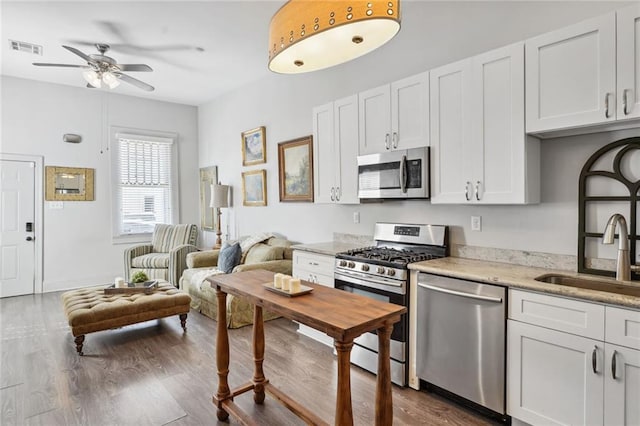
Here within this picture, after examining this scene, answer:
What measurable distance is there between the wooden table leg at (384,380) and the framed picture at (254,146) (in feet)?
13.0

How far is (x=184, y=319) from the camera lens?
3844mm

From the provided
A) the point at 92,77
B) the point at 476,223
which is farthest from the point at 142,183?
the point at 476,223

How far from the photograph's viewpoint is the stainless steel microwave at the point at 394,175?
287cm

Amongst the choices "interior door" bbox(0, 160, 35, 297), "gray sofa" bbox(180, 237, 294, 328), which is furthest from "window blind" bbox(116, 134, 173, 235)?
"gray sofa" bbox(180, 237, 294, 328)

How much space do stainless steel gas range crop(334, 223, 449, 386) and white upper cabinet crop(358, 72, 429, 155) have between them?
783 mm

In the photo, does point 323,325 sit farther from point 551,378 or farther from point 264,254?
point 264,254

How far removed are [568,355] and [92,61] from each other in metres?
4.82

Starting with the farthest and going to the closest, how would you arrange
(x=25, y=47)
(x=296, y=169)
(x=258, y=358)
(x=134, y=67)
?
1. (x=296, y=169)
2. (x=25, y=47)
3. (x=134, y=67)
4. (x=258, y=358)

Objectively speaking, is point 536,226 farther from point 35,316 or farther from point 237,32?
point 35,316

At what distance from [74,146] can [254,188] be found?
9.97 ft

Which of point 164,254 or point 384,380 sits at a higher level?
point 164,254

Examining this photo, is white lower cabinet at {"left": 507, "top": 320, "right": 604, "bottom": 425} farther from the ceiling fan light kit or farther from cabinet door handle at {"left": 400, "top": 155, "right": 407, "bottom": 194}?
the ceiling fan light kit

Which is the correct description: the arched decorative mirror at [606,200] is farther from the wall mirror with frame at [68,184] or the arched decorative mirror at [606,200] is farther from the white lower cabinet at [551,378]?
the wall mirror with frame at [68,184]

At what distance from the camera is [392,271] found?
8.75ft
